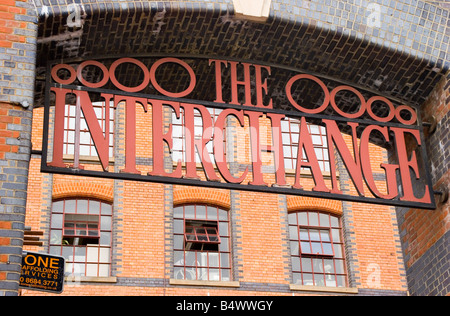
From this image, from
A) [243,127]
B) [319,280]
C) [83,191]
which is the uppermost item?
[83,191]

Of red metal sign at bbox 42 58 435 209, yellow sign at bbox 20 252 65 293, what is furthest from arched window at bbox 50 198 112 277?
yellow sign at bbox 20 252 65 293

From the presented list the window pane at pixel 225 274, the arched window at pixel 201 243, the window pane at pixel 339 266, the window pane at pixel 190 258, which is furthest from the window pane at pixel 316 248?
the window pane at pixel 190 258

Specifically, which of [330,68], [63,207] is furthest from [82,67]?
[63,207]

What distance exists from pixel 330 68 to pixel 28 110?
12.2ft

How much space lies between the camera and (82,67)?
891cm

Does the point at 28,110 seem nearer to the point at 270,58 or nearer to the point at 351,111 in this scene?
the point at 270,58

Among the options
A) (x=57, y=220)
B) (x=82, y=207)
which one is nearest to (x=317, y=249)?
(x=82, y=207)

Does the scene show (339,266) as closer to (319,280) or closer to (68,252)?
(319,280)

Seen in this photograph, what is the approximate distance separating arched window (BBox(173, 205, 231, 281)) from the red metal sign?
39.3ft

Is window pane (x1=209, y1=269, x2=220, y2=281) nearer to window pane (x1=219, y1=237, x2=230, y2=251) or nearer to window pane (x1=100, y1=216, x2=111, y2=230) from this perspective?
window pane (x1=219, y1=237, x2=230, y2=251)

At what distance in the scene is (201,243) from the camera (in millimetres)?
22172

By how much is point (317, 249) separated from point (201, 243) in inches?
129
